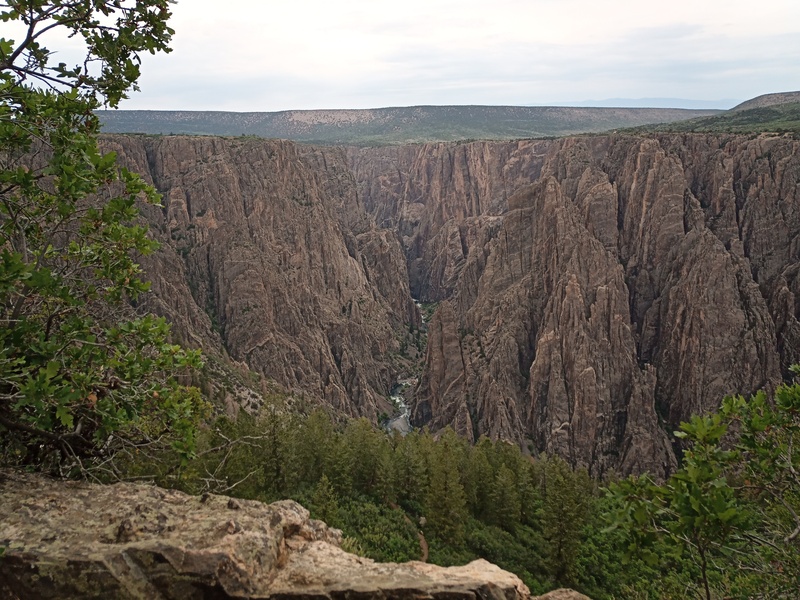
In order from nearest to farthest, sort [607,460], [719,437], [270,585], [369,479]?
[719,437] → [270,585] → [369,479] → [607,460]

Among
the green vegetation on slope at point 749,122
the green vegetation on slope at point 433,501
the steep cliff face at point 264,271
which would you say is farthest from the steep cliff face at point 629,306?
the green vegetation on slope at point 433,501

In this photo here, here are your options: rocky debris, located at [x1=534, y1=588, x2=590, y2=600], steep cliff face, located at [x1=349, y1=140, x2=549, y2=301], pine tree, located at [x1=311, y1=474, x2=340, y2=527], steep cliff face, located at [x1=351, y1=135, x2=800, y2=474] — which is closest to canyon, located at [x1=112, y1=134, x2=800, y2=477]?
steep cliff face, located at [x1=351, y1=135, x2=800, y2=474]

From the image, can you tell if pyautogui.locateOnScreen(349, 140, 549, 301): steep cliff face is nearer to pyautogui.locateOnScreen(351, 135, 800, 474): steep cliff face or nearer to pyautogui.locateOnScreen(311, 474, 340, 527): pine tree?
pyautogui.locateOnScreen(351, 135, 800, 474): steep cliff face

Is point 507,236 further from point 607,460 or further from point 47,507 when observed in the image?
point 47,507

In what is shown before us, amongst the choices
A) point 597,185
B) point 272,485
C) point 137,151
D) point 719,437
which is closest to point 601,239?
point 597,185

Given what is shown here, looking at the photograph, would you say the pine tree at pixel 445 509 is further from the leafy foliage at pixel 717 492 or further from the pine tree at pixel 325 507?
the leafy foliage at pixel 717 492

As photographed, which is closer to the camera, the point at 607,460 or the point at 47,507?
the point at 47,507
